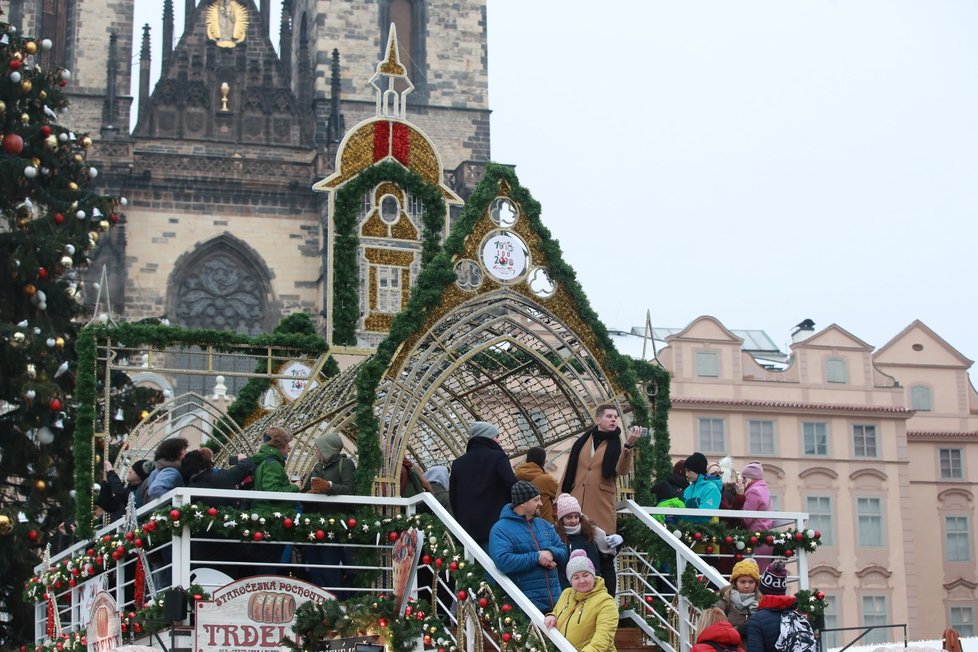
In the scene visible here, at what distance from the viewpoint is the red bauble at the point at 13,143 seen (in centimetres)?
1941

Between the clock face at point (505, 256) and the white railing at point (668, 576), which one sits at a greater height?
the clock face at point (505, 256)

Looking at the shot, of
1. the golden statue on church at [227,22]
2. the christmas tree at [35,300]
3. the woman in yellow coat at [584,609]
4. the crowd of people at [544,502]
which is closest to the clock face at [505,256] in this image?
the crowd of people at [544,502]

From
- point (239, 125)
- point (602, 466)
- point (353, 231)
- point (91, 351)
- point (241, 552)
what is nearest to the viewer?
point (602, 466)

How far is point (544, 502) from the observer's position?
1257cm

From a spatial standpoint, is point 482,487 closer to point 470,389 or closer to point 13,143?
point 470,389

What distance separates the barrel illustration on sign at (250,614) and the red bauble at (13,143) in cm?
883

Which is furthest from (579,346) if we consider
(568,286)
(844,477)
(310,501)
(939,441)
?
(939,441)

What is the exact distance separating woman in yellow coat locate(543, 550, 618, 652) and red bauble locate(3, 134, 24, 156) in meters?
11.3

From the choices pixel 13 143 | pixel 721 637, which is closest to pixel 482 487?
pixel 721 637

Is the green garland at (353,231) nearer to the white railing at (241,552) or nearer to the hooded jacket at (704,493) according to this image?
the white railing at (241,552)

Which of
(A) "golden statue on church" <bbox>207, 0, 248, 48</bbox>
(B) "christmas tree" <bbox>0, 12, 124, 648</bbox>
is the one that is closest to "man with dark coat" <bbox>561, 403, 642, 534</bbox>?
(B) "christmas tree" <bbox>0, 12, 124, 648</bbox>

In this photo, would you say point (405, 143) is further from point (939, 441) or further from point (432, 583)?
point (939, 441)

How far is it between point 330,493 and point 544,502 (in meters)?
1.77

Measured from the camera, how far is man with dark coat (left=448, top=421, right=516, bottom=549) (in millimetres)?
12297
